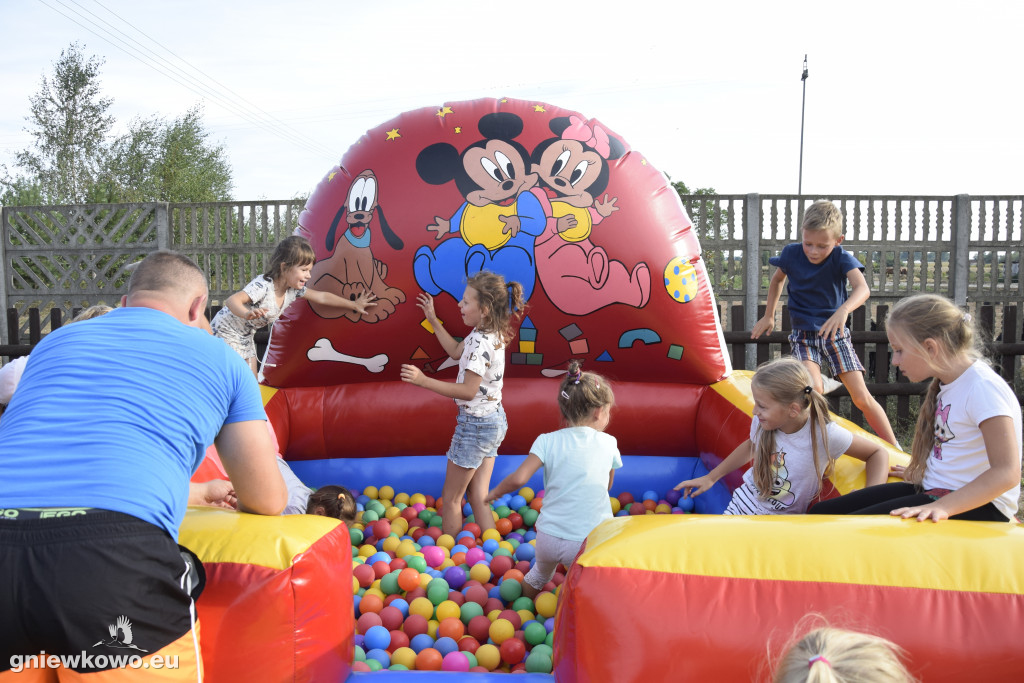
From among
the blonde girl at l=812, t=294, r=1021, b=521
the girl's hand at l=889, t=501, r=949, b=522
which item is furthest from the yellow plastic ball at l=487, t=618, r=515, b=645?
the girl's hand at l=889, t=501, r=949, b=522

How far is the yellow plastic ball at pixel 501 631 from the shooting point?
8.64 feet

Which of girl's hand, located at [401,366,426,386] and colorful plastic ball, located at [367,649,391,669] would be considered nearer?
colorful plastic ball, located at [367,649,391,669]

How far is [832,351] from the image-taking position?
3896 mm

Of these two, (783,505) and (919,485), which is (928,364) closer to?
(919,485)

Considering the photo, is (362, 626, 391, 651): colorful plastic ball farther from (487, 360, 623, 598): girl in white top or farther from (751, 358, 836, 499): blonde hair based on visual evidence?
(751, 358, 836, 499): blonde hair

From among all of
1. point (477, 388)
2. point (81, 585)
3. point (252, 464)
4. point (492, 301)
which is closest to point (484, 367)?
point (477, 388)

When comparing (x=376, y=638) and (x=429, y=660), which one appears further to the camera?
(x=376, y=638)

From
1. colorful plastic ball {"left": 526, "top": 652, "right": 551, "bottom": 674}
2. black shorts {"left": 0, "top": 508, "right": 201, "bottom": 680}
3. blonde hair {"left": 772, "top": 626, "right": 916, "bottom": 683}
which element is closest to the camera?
blonde hair {"left": 772, "top": 626, "right": 916, "bottom": 683}

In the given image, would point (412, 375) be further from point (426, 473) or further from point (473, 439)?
point (426, 473)

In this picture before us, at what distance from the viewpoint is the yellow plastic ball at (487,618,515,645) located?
8.64 ft

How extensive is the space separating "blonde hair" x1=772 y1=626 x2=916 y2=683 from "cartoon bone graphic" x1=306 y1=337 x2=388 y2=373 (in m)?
3.08

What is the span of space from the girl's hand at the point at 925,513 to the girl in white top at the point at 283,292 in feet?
8.71

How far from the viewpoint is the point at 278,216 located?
8.59 metres

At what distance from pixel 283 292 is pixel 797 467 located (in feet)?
8.48
